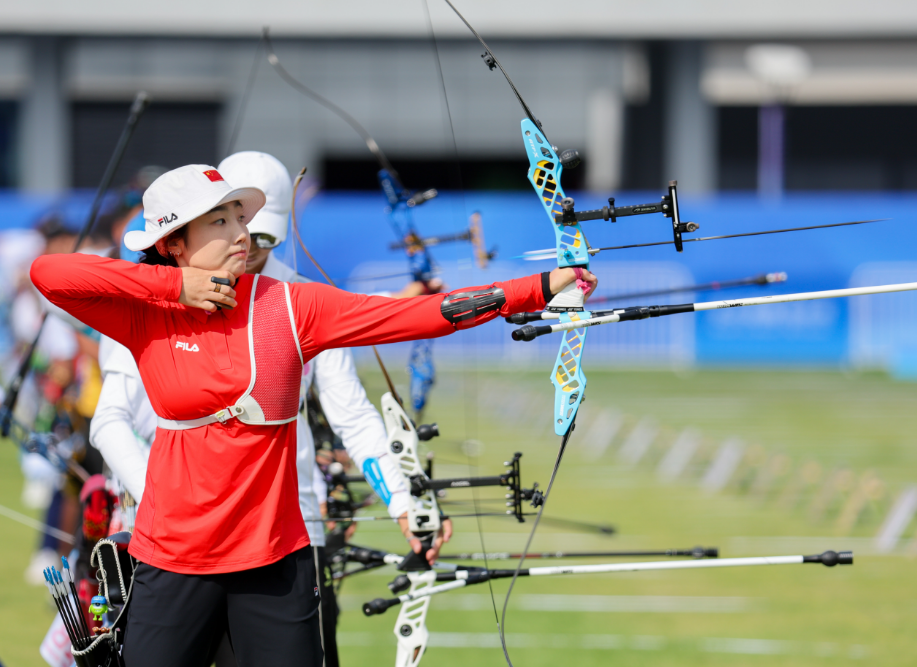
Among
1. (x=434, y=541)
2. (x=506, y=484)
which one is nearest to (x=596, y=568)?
(x=506, y=484)

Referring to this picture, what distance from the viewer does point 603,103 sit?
30734 mm

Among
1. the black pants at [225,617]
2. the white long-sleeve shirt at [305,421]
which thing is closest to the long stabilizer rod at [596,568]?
the white long-sleeve shirt at [305,421]

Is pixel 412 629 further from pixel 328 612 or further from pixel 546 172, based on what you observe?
pixel 546 172

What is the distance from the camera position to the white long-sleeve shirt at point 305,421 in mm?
3619

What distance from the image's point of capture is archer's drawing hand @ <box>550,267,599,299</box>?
9.44 ft

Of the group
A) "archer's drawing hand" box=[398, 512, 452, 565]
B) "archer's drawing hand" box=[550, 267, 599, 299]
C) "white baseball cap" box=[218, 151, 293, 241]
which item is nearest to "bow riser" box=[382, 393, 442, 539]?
"archer's drawing hand" box=[398, 512, 452, 565]

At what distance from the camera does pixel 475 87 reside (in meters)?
31.1

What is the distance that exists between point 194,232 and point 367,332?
538mm

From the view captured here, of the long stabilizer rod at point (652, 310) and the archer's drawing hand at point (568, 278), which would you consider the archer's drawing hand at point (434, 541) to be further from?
the archer's drawing hand at point (568, 278)

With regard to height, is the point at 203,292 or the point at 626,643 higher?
the point at 203,292

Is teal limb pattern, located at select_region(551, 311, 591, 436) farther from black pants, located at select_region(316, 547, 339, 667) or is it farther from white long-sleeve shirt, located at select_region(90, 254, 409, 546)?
black pants, located at select_region(316, 547, 339, 667)

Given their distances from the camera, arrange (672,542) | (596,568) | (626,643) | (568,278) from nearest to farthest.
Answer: (568,278) → (596,568) → (626,643) → (672,542)

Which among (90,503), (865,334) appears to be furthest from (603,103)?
(90,503)

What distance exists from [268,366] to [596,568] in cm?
131
